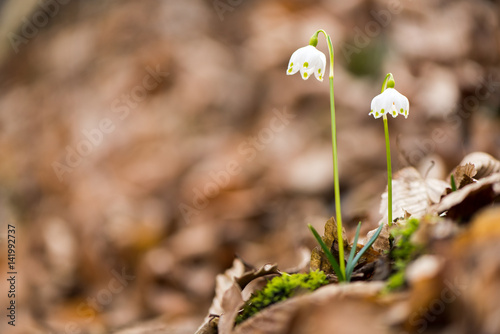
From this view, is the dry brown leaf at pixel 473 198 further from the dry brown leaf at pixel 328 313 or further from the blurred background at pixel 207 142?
the blurred background at pixel 207 142

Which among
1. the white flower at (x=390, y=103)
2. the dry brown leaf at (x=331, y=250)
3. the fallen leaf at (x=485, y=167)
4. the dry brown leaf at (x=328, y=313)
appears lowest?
the dry brown leaf at (x=328, y=313)

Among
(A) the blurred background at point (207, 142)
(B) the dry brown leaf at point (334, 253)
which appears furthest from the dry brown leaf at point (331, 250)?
(A) the blurred background at point (207, 142)

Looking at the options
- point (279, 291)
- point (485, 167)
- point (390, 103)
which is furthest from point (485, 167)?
point (279, 291)

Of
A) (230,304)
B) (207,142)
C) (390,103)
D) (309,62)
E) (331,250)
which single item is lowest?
(230,304)

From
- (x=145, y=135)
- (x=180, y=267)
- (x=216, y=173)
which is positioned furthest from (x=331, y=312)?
(x=145, y=135)

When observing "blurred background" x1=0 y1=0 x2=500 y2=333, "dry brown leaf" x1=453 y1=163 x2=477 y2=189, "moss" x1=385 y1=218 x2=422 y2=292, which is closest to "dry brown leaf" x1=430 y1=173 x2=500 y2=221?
"moss" x1=385 y1=218 x2=422 y2=292

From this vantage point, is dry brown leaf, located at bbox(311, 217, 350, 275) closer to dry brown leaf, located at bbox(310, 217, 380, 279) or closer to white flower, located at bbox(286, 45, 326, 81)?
dry brown leaf, located at bbox(310, 217, 380, 279)

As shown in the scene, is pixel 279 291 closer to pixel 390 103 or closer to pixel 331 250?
pixel 331 250
